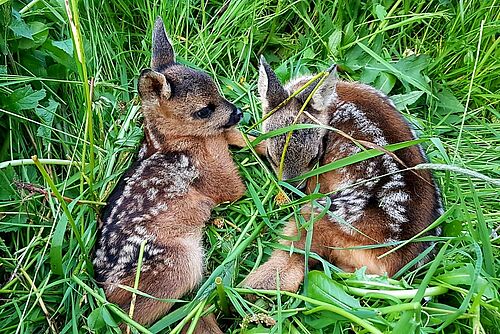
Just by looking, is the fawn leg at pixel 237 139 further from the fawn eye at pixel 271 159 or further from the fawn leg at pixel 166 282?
the fawn leg at pixel 166 282

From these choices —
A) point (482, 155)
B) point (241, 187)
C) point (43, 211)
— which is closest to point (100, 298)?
point (43, 211)

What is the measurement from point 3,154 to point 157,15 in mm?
1663

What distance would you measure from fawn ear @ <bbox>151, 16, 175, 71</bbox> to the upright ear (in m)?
1.06

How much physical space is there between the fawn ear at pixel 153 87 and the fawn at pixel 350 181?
27.2 inches

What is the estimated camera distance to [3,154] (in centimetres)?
405

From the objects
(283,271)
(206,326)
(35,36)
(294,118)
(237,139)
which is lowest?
(206,326)

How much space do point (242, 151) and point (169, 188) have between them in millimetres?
730

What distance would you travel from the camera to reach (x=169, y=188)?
4004 millimetres

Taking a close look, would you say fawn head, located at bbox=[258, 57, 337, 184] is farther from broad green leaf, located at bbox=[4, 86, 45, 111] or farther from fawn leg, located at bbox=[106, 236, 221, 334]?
broad green leaf, located at bbox=[4, 86, 45, 111]

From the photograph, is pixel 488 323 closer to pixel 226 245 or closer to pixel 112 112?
pixel 226 245

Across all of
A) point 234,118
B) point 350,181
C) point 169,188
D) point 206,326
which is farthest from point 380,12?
point 206,326

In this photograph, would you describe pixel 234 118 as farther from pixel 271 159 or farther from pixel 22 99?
pixel 22 99

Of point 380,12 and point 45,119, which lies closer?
point 45,119

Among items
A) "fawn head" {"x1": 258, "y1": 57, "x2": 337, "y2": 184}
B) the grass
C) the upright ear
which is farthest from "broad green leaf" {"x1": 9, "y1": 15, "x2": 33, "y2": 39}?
the upright ear
